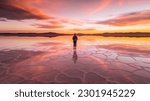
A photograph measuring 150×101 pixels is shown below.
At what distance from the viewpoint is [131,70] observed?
399 centimetres

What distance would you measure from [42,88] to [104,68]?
5.85 feet

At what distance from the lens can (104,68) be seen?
4.16 metres

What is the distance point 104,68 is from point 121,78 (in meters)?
0.74

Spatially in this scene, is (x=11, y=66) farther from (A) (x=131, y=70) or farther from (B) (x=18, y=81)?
(A) (x=131, y=70)

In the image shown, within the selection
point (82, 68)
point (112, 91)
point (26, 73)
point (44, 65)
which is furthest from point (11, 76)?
point (112, 91)

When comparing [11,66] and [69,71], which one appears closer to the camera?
[69,71]

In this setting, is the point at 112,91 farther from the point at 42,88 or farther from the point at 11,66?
the point at 11,66

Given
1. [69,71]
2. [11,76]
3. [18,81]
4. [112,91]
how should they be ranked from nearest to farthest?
[112,91]
[18,81]
[11,76]
[69,71]

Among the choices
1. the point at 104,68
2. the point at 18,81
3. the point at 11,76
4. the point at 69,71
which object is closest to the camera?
the point at 18,81

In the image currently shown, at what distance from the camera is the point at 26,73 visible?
3.70 meters

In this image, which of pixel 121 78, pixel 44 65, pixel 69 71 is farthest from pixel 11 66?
pixel 121 78

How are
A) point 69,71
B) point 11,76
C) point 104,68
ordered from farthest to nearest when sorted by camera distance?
point 104,68, point 69,71, point 11,76

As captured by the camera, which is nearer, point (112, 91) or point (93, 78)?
point (112, 91)

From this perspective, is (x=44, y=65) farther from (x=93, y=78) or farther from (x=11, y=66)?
(x=93, y=78)
